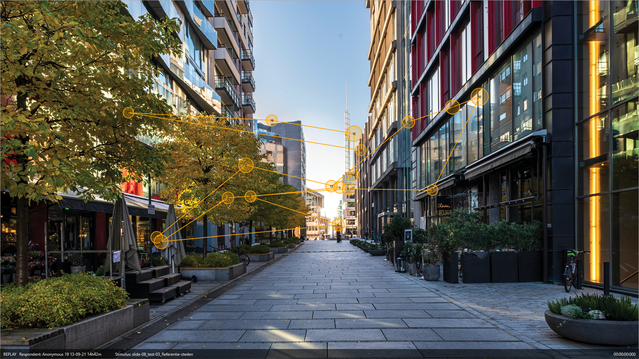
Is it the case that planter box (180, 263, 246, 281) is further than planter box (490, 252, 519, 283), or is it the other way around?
planter box (180, 263, 246, 281)

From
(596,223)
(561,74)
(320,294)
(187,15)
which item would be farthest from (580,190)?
(187,15)

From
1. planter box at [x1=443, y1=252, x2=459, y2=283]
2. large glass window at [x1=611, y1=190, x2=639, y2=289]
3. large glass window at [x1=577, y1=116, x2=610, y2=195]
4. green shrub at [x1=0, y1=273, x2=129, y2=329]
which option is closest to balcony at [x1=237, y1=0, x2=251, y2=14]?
planter box at [x1=443, y1=252, x2=459, y2=283]

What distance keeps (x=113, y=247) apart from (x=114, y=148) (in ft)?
12.4

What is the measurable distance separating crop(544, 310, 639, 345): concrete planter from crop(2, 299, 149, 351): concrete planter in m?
7.86

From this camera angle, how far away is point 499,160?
1930cm

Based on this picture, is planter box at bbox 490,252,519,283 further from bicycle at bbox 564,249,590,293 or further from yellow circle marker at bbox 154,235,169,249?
yellow circle marker at bbox 154,235,169,249

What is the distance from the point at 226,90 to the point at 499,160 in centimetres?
3554

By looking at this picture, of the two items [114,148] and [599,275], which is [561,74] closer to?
[599,275]

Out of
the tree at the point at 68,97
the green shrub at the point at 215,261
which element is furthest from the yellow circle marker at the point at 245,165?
the tree at the point at 68,97

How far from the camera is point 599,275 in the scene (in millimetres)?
14406

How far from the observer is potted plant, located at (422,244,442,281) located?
1692 cm

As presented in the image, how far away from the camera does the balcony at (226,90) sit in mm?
47769

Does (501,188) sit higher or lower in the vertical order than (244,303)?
higher

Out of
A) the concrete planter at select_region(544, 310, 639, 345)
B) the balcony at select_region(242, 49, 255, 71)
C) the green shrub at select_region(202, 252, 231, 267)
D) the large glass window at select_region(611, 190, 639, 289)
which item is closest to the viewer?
the concrete planter at select_region(544, 310, 639, 345)
